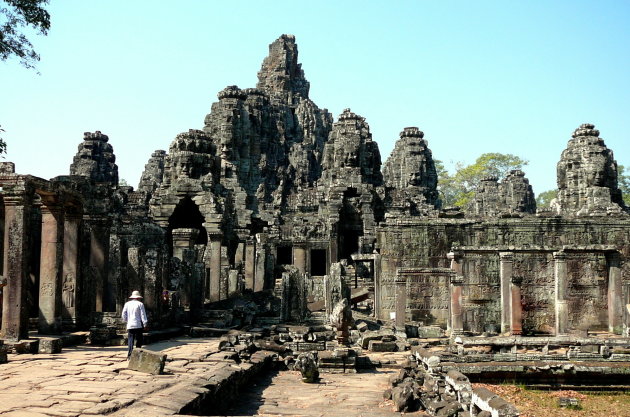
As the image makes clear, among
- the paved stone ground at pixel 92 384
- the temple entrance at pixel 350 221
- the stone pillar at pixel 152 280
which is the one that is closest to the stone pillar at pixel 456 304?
the stone pillar at pixel 152 280

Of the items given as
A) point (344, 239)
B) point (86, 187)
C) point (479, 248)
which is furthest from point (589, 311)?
point (344, 239)

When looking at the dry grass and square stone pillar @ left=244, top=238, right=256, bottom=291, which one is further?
square stone pillar @ left=244, top=238, right=256, bottom=291

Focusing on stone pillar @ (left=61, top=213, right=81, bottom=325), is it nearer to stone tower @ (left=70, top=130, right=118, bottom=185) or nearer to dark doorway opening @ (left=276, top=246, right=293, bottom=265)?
dark doorway opening @ (left=276, top=246, right=293, bottom=265)

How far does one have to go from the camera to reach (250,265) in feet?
86.9

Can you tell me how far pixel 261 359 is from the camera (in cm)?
1270

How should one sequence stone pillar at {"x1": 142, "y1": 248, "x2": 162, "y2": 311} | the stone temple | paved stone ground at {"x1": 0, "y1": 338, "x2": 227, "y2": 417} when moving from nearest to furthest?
paved stone ground at {"x1": 0, "y1": 338, "x2": 227, "y2": 417}, the stone temple, stone pillar at {"x1": 142, "y1": 248, "x2": 162, "y2": 311}

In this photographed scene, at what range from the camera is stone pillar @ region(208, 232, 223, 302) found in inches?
896

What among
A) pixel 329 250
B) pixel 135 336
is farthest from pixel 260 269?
pixel 135 336

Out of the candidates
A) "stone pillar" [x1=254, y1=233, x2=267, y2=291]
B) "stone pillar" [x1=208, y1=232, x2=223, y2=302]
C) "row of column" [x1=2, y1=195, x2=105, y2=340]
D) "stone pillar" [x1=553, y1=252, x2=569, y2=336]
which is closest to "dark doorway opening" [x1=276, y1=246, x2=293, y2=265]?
"stone pillar" [x1=254, y1=233, x2=267, y2=291]

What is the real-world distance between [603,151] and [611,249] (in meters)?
12.0

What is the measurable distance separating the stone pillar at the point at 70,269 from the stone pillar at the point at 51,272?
1240 mm

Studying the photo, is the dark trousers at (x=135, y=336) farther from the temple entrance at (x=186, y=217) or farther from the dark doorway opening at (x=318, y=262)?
the dark doorway opening at (x=318, y=262)

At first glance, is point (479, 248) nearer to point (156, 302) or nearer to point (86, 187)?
point (156, 302)

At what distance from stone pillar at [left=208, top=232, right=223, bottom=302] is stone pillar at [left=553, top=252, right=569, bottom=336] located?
10656 millimetres
